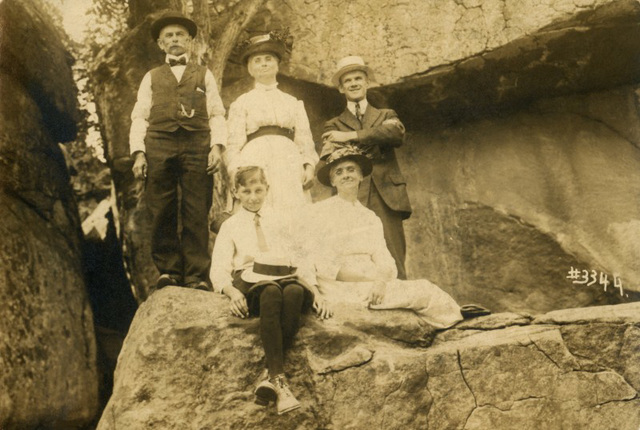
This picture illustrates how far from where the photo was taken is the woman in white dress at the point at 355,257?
15.6ft

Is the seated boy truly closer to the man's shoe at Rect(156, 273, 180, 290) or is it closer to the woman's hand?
the woman's hand

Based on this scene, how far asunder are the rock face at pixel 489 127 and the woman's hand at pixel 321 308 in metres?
2.30

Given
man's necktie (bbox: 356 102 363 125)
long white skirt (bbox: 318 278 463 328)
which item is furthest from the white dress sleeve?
long white skirt (bbox: 318 278 463 328)

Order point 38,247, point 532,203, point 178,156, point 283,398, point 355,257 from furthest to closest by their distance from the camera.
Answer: point 532,203, point 38,247, point 178,156, point 355,257, point 283,398

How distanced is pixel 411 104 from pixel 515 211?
1.40 metres

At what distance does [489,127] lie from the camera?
23.9 feet

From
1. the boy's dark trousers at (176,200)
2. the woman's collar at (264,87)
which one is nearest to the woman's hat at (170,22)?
the woman's collar at (264,87)

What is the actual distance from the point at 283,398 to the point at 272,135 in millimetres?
2086

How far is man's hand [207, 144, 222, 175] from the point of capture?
202 inches

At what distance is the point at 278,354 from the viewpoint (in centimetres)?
419

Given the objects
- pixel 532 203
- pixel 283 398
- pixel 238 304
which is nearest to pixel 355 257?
pixel 238 304

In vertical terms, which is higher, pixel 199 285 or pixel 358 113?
pixel 358 113

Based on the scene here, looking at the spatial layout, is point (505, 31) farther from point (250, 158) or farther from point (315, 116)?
point (250, 158)

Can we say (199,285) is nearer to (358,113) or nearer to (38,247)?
(358,113)
